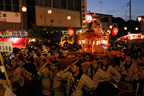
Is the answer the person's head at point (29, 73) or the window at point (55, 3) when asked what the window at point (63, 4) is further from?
the person's head at point (29, 73)

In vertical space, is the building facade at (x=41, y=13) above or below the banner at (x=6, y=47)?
above

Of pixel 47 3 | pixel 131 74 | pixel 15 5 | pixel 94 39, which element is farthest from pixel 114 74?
pixel 47 3

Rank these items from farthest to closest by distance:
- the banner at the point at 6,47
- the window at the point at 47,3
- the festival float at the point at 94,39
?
the window at the point at 47,3 → the festival float at the point at 94,39 → the banner at the point at 6,47

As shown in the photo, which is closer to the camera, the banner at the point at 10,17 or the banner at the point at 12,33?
the banner at the point at 12,33

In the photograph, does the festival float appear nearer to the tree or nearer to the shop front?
the tree

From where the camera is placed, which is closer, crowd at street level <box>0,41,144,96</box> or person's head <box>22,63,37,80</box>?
crowd at street level <box>0,41,144,96</box>

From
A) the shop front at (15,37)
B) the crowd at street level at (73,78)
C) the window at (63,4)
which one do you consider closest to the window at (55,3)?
the window at (63,4)

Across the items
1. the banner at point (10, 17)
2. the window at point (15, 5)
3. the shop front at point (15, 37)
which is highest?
the window at point (15, 5)

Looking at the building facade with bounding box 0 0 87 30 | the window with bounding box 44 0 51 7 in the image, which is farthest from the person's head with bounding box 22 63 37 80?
the window with bounding box 44 0 51 7

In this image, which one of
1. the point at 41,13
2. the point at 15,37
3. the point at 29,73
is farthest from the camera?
the point at 41,13

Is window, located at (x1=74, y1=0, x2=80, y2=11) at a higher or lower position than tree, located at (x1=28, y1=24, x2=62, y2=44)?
higher

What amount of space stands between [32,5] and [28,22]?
228cm

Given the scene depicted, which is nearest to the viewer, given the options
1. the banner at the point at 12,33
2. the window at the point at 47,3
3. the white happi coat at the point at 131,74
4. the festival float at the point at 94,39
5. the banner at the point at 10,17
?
the white happi coat at the point at 131,74

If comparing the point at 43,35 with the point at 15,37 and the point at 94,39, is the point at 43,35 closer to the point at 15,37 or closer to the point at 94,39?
the point at 15,37
